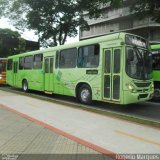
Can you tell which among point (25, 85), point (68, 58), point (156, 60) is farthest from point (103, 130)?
point (25, 85)

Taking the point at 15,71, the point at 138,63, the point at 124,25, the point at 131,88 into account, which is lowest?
the point at 131,88

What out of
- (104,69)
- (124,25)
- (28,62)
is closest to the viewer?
(104,69)

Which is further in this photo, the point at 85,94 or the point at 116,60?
the point at 85,94

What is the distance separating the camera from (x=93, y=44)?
12.5m

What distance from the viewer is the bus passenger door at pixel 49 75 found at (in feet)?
52.2

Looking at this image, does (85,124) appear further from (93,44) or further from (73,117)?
(93,44)

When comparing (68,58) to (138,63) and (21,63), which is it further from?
(21,63)

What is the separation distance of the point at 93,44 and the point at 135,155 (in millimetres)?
7500

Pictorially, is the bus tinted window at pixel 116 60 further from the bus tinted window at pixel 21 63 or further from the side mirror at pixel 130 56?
the bus tinted window at pixel 21 63

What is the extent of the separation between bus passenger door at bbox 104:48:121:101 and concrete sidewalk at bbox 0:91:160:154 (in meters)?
1.42

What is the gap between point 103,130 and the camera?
783cm

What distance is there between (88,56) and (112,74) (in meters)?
1.94

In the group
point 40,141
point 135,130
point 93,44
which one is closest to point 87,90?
point 93,44

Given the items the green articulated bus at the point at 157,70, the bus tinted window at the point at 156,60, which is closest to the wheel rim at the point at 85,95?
the green articulated bus at the point at 157,70
